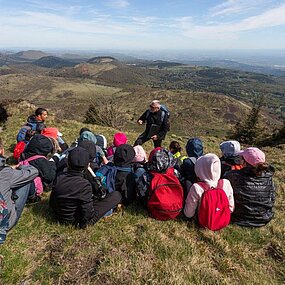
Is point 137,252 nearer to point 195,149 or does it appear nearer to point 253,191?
point 253,191

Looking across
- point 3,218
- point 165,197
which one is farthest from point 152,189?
point 3,218

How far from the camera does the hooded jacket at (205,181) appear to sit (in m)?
4.77

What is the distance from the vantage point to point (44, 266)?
12.5 feet

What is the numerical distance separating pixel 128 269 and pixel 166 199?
1640mm

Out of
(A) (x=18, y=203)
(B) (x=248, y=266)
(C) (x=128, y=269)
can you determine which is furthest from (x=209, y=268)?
(A) (x=18, y=203)

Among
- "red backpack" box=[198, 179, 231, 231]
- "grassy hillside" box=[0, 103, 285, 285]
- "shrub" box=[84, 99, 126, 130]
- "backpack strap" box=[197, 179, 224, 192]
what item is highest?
"backpack strap" box=[197, 179, 224, 192]

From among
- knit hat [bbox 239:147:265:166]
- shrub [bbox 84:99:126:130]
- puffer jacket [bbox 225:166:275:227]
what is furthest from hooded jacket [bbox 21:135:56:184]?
shrub [bbox 84:99:126:130]

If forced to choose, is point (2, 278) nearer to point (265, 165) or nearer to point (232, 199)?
point (232, 199)

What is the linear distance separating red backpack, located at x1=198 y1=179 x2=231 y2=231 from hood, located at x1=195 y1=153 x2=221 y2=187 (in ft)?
0.42

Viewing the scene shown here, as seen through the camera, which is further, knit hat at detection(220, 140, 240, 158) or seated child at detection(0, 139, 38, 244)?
knit hat at detection(220, 140, 240, 158)

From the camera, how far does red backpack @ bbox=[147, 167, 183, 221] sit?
5.00m

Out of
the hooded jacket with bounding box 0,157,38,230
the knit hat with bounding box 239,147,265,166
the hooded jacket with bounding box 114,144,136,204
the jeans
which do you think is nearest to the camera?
the hooded jacket with bounding box 0,157,38,230

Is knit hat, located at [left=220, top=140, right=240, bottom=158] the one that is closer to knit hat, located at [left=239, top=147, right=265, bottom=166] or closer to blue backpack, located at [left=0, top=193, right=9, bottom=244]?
knit hat, located at [left=239, top=147, right=265, bottom=166]

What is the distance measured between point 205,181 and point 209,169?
0.29 m
